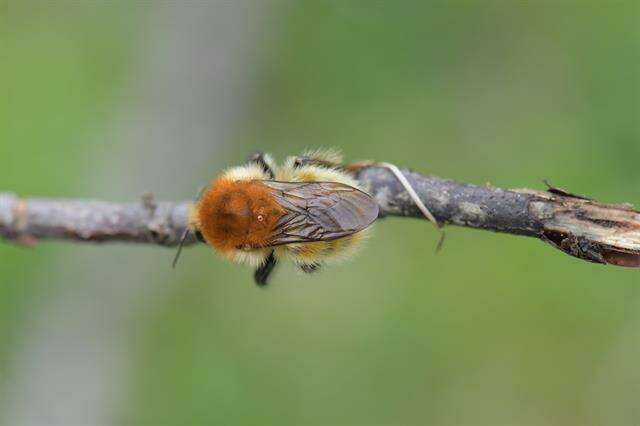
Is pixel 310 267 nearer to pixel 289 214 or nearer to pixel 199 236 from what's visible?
pixel 289 214

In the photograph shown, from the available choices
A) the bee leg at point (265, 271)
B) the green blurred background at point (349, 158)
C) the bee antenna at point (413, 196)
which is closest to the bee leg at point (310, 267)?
the bee leg at point (265, 271)

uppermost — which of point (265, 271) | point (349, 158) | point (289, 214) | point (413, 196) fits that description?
point (349, 158)

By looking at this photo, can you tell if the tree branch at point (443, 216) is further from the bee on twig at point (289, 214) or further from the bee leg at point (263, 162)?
the bee leg at point (263, 162)

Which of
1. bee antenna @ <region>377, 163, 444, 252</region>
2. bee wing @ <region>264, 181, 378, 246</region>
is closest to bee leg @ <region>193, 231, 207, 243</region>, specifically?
bee wing @ <region>264, 181, 378, 246</region>

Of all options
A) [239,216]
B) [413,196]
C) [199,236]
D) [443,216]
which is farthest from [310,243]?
[443,216]

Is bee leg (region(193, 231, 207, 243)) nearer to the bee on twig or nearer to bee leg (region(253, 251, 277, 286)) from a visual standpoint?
the bee on twig
